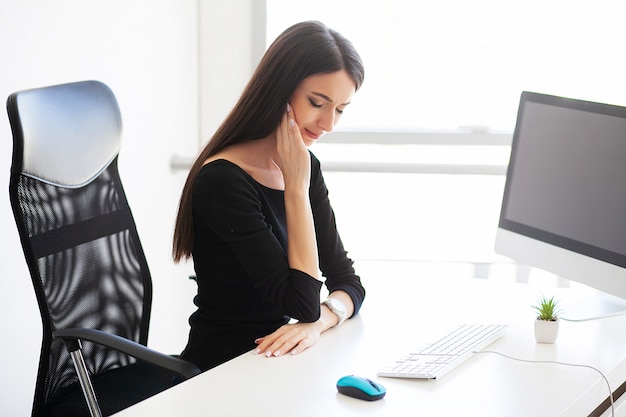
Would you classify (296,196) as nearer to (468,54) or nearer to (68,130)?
(68,130)

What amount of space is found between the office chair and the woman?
20 centimetres

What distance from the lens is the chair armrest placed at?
1545 millimetres

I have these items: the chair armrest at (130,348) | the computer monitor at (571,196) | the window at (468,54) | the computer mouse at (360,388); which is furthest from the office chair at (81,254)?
the window at (468,54)

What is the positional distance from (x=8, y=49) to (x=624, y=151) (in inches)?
61.5

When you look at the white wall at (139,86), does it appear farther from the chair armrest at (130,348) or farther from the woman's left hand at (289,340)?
the woman's left hand at (289,340)

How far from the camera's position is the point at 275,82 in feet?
5.89

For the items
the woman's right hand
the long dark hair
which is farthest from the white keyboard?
the long dark hair

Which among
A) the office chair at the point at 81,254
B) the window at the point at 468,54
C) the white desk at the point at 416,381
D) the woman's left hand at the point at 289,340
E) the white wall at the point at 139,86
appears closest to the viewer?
the white desk at the point at 416,381

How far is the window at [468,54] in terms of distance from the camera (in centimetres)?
314

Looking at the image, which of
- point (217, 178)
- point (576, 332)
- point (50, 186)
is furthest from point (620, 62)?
point (50, 186)

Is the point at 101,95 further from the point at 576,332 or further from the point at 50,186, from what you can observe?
the point at 576,332

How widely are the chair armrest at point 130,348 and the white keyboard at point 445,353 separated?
1.16 ft

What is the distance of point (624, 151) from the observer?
1799 millimetres

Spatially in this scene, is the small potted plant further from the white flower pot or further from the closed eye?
the closed eye
